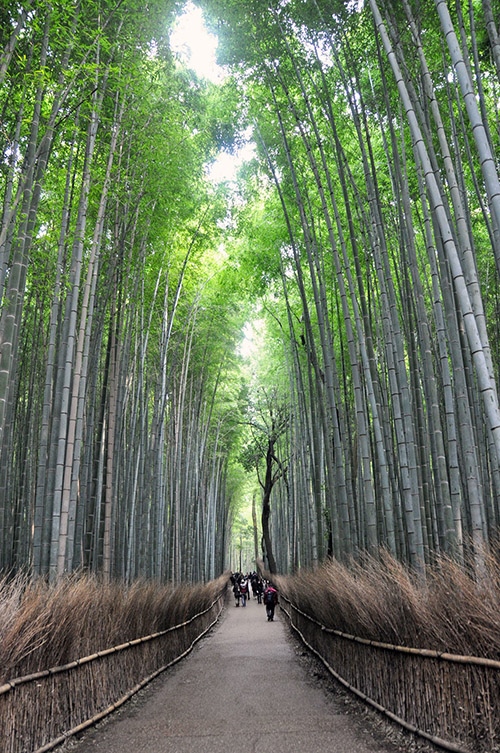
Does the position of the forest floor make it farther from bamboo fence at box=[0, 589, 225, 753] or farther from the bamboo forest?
the bamboo forest

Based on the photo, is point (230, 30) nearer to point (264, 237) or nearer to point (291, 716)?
point (264, 237)

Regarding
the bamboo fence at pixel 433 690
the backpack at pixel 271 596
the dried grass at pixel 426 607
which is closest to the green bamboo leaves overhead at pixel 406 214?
the dried grass at pixel 426 607

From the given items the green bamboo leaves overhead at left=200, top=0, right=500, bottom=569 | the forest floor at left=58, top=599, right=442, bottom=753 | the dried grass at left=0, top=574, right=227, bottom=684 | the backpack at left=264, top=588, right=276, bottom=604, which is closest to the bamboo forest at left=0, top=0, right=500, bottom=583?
the green bamboo leaves overhead at left=200, top=0, right=500, bottom=569

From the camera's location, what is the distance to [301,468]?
10328mm

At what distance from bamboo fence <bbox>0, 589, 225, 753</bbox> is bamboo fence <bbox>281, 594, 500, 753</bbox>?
1.55m

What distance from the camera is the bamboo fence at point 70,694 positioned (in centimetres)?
252

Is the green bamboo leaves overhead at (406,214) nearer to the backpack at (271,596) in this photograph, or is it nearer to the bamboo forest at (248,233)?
the bamboo forest at (248,233)

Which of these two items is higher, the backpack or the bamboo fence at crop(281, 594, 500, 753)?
the backpack

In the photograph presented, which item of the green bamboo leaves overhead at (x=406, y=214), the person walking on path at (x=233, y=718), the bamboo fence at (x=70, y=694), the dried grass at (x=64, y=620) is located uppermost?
the green bamboo leaves overhead at (x=406, y=214)

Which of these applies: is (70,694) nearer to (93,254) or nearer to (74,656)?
(74,656)

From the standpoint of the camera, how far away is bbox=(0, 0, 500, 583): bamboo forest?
12.6 feet

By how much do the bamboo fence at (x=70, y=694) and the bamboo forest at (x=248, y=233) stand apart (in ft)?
2.57

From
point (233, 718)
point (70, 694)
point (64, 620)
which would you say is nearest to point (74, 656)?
point (70, 694)

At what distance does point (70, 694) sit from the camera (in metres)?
3.22
